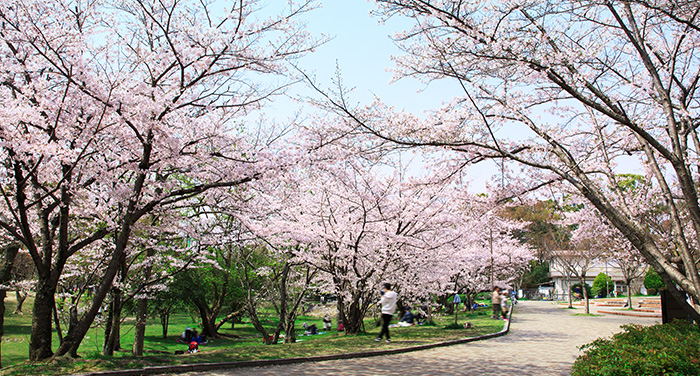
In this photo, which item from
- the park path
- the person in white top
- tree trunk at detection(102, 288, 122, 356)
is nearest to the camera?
the park path

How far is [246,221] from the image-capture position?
1164cm

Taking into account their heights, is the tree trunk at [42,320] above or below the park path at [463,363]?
above

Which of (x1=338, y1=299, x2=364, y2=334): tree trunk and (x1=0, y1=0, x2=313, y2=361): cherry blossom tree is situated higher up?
(x1=0, y1=0, x2=313, y2=361): cherry blossom tree

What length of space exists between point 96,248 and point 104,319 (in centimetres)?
226

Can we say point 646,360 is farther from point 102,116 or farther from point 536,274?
point 536,274

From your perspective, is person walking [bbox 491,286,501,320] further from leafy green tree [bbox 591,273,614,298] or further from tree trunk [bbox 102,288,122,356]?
leafy green tree [bbox 591,273,614,298]

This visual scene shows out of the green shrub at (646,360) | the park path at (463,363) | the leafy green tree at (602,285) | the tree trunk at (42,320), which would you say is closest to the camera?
the green shrub at (646,360)

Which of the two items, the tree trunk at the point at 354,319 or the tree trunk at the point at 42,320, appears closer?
the tree trunk at the point at 42,320

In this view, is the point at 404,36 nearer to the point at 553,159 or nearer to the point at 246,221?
the point at 553,159

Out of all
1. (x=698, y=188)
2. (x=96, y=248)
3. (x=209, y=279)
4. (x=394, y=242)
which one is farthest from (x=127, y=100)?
(x=209, y=279)

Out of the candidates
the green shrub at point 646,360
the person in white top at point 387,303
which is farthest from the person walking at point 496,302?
the green shrub at point 646,360

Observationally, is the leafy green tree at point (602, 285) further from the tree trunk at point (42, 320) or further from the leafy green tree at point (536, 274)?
the tree trunk at point (42, 320)

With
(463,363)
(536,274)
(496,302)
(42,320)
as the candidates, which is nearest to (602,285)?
(536,274)

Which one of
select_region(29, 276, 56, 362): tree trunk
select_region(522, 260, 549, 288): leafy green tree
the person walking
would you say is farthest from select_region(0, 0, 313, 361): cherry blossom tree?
select_region(522, 260, 549, 288): leafy green tree
